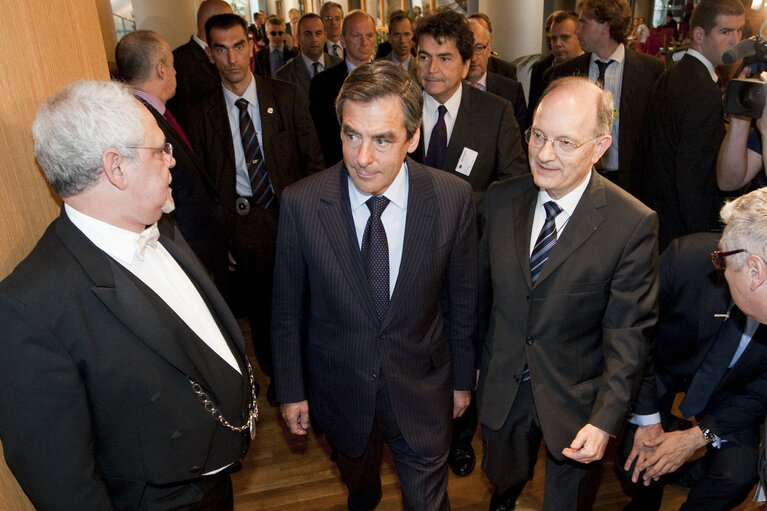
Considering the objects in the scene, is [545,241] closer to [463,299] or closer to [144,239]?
[463,299]

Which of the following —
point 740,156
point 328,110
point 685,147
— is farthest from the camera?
point 328,110

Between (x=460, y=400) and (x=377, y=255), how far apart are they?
0.71m

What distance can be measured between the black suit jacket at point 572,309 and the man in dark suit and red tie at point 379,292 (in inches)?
4.6

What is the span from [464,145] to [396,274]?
1124mm

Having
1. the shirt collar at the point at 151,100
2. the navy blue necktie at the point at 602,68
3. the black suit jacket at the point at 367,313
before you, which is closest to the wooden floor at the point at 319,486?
the black suit jacket at the point at 367,313

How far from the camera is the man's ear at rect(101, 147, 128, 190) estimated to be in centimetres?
126

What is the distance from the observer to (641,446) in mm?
2123

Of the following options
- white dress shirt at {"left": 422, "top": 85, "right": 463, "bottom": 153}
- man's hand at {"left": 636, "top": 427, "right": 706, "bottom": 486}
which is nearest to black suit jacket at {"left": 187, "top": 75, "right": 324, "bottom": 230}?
white dress shirt at {"left": 422, "top": 85, "right": 463, "bottom": 153}

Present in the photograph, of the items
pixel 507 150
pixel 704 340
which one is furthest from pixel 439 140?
pixel 704 340

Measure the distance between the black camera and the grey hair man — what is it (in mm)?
A: 2181

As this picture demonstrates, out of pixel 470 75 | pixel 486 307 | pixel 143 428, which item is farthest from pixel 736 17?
pixel 143 428

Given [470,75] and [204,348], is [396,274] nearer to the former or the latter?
[204,348]

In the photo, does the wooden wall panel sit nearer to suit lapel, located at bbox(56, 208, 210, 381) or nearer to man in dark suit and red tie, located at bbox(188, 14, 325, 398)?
suit lapel, located at bbox(56, 208, 210, 381)

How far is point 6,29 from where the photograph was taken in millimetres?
1354
